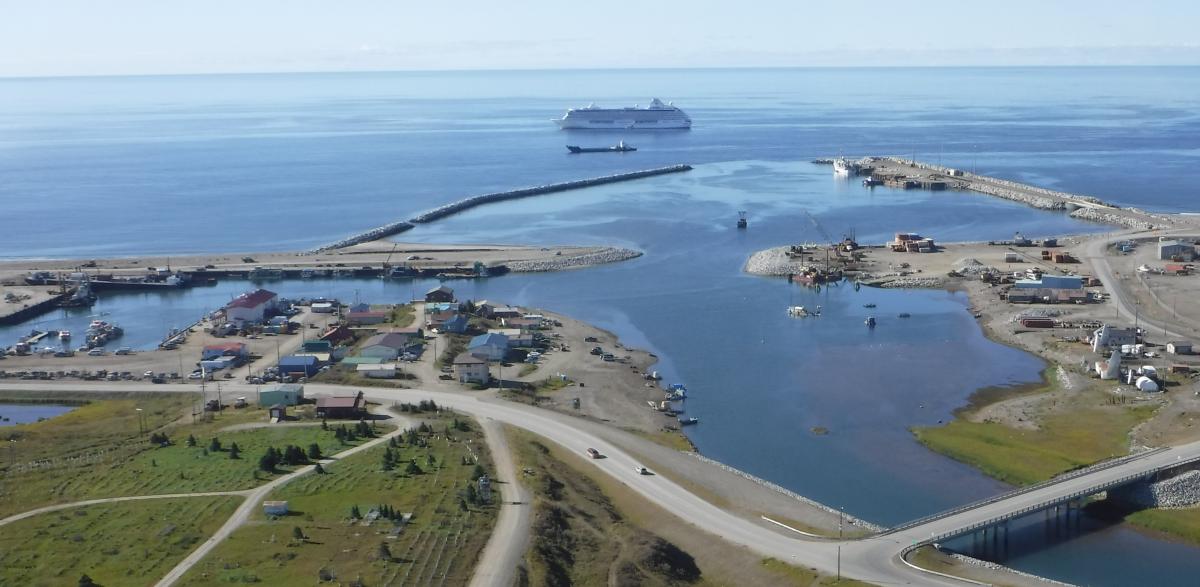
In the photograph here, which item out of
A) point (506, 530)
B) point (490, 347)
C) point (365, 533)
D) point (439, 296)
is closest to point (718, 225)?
point (439, 296)

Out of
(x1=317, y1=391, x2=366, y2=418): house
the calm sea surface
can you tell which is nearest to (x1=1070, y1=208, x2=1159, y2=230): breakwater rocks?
the calm sea surface

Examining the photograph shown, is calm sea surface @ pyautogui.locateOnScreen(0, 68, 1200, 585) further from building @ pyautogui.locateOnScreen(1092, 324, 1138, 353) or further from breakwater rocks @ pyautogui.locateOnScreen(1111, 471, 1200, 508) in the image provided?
building @ pyautogui.locateOnScreen(1092, 324, 1138, 353)

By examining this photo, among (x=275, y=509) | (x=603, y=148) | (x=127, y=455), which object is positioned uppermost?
(x=603, y=148)

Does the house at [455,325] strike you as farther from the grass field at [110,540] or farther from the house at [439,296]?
the grass field at [110,540]

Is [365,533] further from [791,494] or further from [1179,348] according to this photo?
[1179,348]

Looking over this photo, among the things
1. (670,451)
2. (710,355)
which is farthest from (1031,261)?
(670,451)

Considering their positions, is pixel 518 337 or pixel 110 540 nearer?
pixel 110 540
